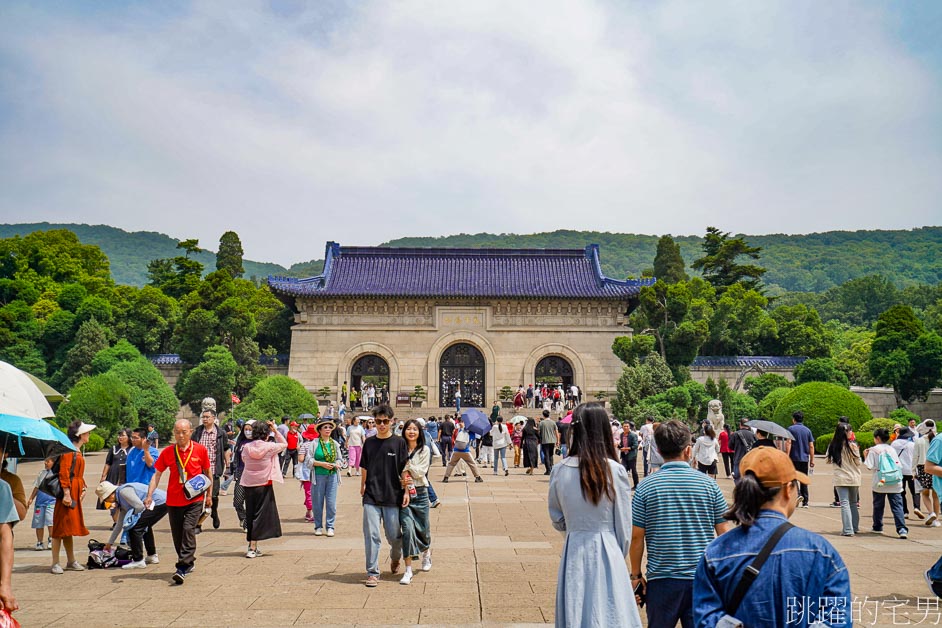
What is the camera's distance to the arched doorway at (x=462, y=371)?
34594 mm

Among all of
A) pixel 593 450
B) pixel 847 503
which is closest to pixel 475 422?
pixel 847 503

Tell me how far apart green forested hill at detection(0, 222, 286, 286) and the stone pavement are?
141 meters

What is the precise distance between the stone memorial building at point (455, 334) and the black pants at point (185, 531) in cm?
2660

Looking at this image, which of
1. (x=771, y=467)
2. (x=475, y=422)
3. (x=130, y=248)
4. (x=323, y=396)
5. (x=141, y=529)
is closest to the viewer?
(x=771, y=467)

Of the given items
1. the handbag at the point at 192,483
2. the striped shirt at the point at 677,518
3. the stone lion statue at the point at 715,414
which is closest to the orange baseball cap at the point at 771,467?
the striped shirt at the point at 677,518

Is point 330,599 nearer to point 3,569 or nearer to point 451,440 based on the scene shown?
point 3,569

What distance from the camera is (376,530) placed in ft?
22.0

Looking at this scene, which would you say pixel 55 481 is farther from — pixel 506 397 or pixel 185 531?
pixel 506 397

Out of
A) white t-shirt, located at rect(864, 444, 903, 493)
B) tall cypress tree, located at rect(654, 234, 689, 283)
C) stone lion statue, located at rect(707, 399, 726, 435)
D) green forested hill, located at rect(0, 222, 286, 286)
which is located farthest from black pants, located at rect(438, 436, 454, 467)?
green forested hill, located at rect(0, 222, 286, 286)

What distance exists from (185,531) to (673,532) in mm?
4920

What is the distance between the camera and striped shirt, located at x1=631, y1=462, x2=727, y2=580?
3.70 m

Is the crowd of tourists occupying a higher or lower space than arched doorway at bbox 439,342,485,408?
lower

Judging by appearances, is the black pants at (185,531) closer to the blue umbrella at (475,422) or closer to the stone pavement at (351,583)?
the stone pavement at (351,583)

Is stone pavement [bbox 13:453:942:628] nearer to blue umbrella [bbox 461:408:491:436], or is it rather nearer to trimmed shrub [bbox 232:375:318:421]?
blue umbrella [bbox 461:408:491:436]
